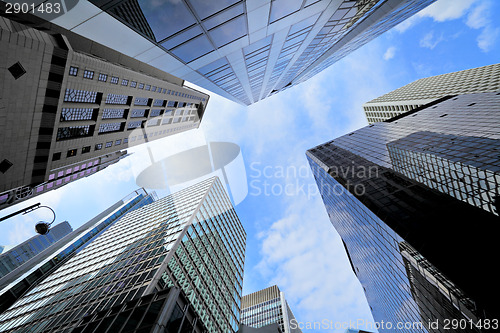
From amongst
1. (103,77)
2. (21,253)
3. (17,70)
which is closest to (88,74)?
(103,77)

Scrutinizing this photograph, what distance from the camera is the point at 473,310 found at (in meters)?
14.9

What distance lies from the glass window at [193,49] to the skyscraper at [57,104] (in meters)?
19.0

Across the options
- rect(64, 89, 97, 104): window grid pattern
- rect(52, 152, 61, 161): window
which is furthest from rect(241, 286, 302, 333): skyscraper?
rect(64, 89, 97, 104): window grid pattern

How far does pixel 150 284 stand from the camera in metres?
30.8

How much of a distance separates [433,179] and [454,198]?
4.38 meters

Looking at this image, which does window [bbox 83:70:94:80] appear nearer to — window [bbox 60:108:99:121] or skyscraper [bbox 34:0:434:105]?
window [bbox 60:108:99:121]

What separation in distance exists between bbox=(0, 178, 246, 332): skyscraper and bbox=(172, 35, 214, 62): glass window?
21948 millimetres

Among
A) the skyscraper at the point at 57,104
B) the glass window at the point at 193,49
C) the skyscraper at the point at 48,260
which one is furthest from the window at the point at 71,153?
the skyscraper at the point at 48,260

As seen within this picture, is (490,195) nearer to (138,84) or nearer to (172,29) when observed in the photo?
(172,29)

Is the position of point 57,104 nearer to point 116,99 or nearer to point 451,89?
point 116,99

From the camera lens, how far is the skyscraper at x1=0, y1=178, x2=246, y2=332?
2427 centimetres

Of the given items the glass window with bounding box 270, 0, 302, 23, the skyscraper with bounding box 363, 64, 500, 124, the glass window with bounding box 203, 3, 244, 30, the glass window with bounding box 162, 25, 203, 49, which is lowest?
the skyscraper with bounding box 363, 64, 500, 124

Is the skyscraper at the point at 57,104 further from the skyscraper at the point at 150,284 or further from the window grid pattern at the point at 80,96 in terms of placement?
the skyscraper at the point at 150,284

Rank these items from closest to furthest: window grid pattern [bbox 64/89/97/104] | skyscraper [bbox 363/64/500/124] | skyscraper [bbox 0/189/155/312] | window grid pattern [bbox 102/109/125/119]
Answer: window grid pattern [bbox 64/89/97/104] → window grid pattern [bbox 102/109/125/119] → skyscraper [bbox 0/189/155/312] → skyscraper [bbox 363/64/500/124]
